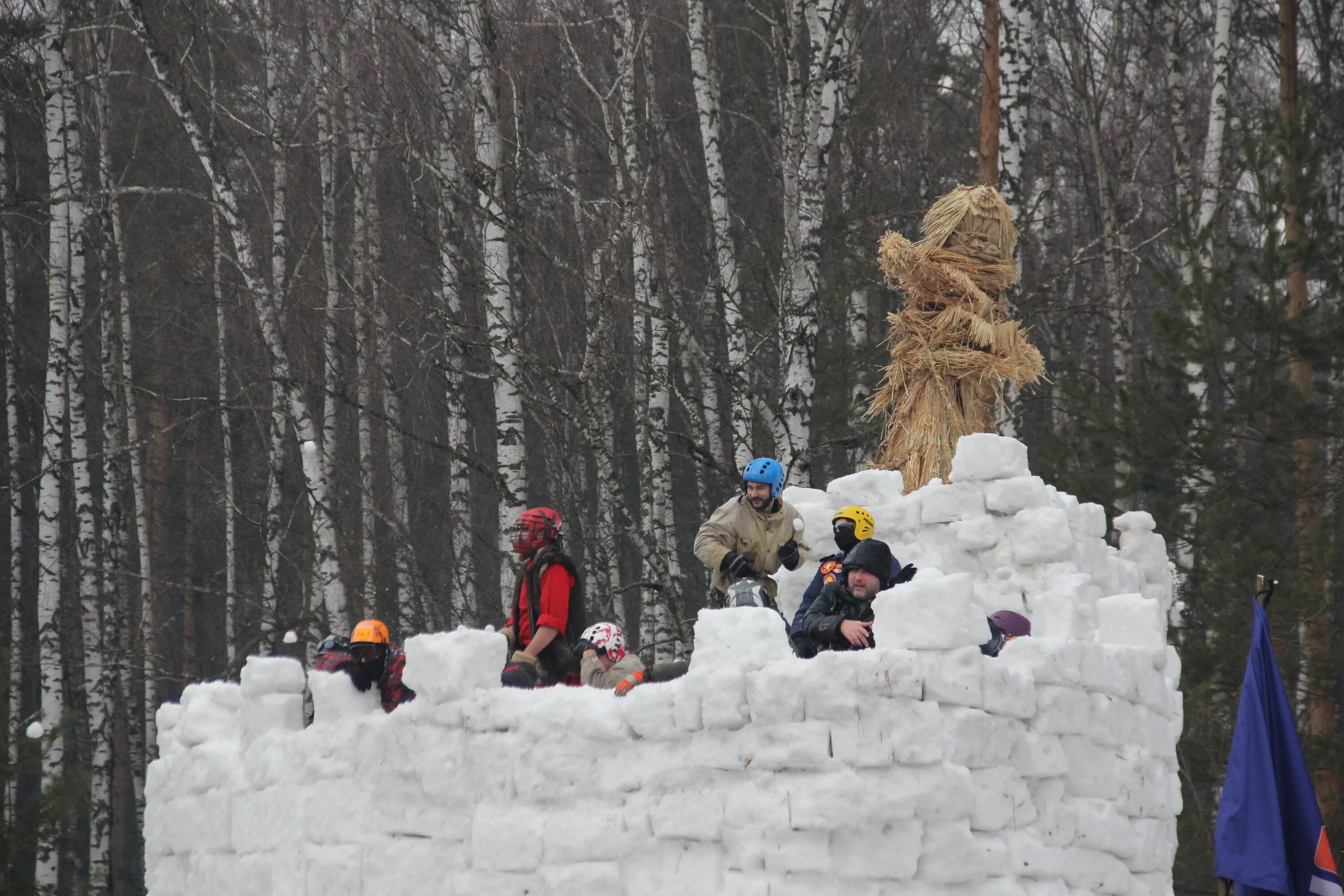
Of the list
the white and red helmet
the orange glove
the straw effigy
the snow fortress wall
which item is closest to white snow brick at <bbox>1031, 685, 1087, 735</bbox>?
the snow fortress wall

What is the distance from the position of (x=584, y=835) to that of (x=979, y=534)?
117 inches

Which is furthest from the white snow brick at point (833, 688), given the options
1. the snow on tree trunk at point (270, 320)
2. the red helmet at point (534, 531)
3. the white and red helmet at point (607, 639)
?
the snow on tree trunk at point (270, 320)

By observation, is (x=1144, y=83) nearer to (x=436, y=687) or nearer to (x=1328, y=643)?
(x=1328, y=643)

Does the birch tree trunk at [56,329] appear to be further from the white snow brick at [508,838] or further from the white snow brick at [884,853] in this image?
the white snow brick at [884,853]

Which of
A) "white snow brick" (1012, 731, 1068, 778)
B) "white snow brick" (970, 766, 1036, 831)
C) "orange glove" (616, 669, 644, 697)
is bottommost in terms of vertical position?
"white snow brick" (970, 766, 1036, 831)

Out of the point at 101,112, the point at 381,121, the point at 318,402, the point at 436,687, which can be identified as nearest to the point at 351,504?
the point at 318,402

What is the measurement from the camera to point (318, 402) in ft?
56.9

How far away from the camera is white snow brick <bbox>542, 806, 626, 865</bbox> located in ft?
17.5

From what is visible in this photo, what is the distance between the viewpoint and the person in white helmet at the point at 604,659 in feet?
21.2

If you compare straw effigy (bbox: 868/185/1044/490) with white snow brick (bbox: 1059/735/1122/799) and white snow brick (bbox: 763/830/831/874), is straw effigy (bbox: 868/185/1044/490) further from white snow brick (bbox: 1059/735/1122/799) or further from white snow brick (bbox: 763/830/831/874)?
white snow brick (bbox: 763/830/831/874)

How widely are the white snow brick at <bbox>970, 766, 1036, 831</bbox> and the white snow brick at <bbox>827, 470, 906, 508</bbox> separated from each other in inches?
112

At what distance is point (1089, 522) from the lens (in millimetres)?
7840

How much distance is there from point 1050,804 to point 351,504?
12.7 metres

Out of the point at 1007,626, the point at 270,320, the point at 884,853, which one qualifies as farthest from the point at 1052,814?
the point at 270,320
